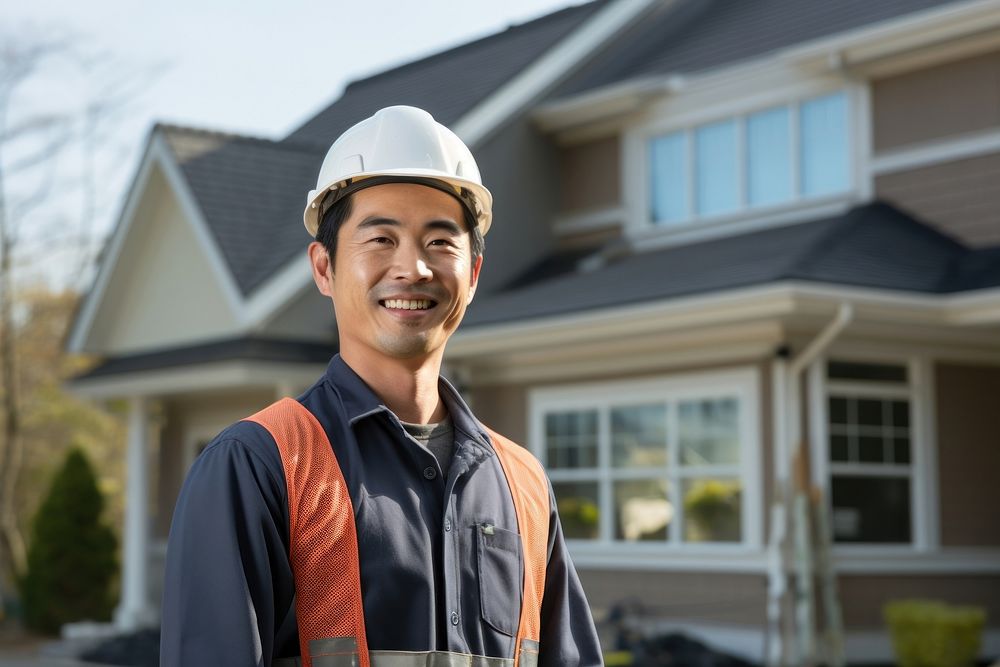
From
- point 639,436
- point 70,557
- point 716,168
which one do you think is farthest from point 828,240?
point 70,557

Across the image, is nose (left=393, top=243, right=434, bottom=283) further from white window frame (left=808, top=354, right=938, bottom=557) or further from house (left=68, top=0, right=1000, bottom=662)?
white window frame (left=808, top=354, right=938, bottom=557)

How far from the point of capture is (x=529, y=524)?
2643 mm

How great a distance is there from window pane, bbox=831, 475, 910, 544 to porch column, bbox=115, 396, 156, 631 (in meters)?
8.56

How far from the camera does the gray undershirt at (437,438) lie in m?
2.54

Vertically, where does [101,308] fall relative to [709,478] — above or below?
above

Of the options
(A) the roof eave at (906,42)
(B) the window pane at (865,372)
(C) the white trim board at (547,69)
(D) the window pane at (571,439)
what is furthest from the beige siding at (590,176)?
(B) the window pane at (865,372)

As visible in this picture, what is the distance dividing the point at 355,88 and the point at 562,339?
8654 mm

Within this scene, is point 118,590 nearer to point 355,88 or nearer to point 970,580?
point 355,88

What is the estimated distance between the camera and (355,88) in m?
19.9

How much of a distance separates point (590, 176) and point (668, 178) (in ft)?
3.88

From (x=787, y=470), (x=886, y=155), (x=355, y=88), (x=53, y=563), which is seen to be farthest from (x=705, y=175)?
(x=53, y=563)

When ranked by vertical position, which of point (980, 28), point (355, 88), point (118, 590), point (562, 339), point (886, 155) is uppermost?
point (355, 88)

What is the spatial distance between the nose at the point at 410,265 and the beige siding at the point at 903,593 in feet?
32.4

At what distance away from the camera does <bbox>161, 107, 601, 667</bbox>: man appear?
7.08 feet
